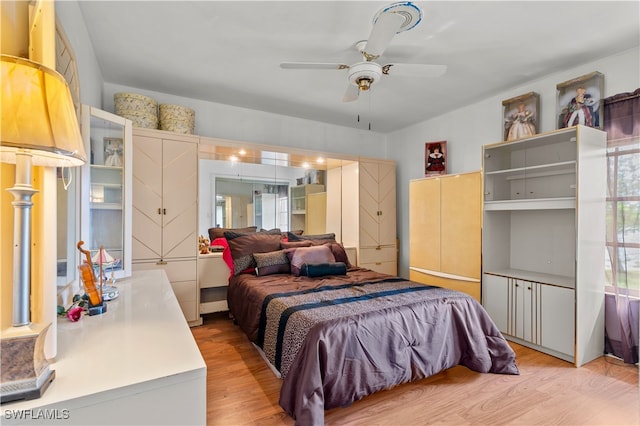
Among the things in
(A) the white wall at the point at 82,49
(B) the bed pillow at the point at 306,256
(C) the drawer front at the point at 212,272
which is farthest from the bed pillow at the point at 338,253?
(A) the white wall at the point at 82,49

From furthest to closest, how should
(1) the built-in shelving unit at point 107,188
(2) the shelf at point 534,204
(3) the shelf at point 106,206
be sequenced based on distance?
(2) the shelf at point 534,204 → (3) the shelf at point 106,206 → (1) the built-in shelving unit at point 107,188

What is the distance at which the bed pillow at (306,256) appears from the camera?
321cm

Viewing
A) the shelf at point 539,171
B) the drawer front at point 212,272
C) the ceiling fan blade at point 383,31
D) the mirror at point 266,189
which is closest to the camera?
the ceiling fan blade at point 383,31

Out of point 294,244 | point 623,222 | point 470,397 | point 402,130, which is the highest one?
point 402,130

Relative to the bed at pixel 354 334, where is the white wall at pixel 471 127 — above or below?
above

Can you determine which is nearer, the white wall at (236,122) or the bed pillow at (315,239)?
the white wall at (236,122)

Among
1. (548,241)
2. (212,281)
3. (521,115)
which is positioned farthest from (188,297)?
(521,115)

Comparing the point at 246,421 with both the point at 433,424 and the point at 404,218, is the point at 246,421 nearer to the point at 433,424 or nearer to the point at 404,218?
the point at 433,424

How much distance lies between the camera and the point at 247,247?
3.37 m

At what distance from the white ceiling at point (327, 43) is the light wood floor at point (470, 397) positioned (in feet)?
8.67

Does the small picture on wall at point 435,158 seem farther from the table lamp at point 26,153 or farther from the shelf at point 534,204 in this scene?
the table lamp at point 26,153

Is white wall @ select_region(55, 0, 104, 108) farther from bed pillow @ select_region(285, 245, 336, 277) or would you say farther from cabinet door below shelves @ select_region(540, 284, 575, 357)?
cabinet door below shelves @ select_region(540, 284, 575, 357)

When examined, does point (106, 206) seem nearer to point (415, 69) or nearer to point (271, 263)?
point (271, 263)

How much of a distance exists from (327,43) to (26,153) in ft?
7.27
